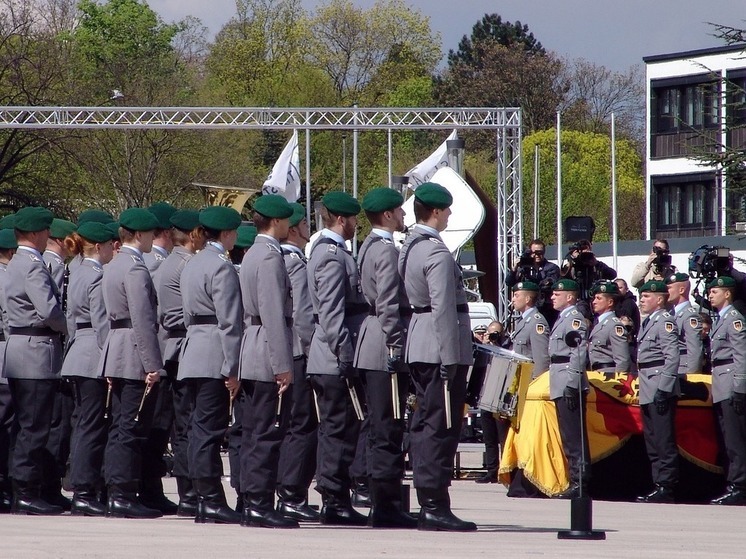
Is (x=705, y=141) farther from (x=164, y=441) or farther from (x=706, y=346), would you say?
(x=164, y=441)

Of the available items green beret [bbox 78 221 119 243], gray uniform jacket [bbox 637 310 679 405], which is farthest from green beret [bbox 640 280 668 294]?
green beret [bbox 78 221 119 243]

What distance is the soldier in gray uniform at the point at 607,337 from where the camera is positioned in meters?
14.4

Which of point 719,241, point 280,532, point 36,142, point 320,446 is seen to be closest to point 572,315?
point 320,446

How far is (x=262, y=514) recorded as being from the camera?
9.73 meters

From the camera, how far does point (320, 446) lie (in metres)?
10.1

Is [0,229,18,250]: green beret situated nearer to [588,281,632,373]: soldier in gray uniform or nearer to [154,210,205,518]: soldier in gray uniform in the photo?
[154,210,205,518]: soldier in gray uniform

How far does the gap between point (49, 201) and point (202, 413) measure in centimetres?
3665

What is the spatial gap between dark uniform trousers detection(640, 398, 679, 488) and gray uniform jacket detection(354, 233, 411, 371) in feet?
14.8

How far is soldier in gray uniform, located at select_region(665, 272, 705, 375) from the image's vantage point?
553 inches

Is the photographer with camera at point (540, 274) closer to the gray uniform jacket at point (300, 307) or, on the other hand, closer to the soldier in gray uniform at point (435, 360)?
the gray uniform jacket at point (300, 307)

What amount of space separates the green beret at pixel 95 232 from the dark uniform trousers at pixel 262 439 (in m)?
1.99

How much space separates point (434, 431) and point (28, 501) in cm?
317

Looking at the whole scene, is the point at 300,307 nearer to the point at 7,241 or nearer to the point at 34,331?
the point at 34,331

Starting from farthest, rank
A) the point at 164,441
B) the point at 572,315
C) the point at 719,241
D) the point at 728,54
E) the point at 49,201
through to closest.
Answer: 1. the point at 49,201
2. the point at 728,54
3. the point at 719,241
4. the point at 572,315
5. the point at 164,441
